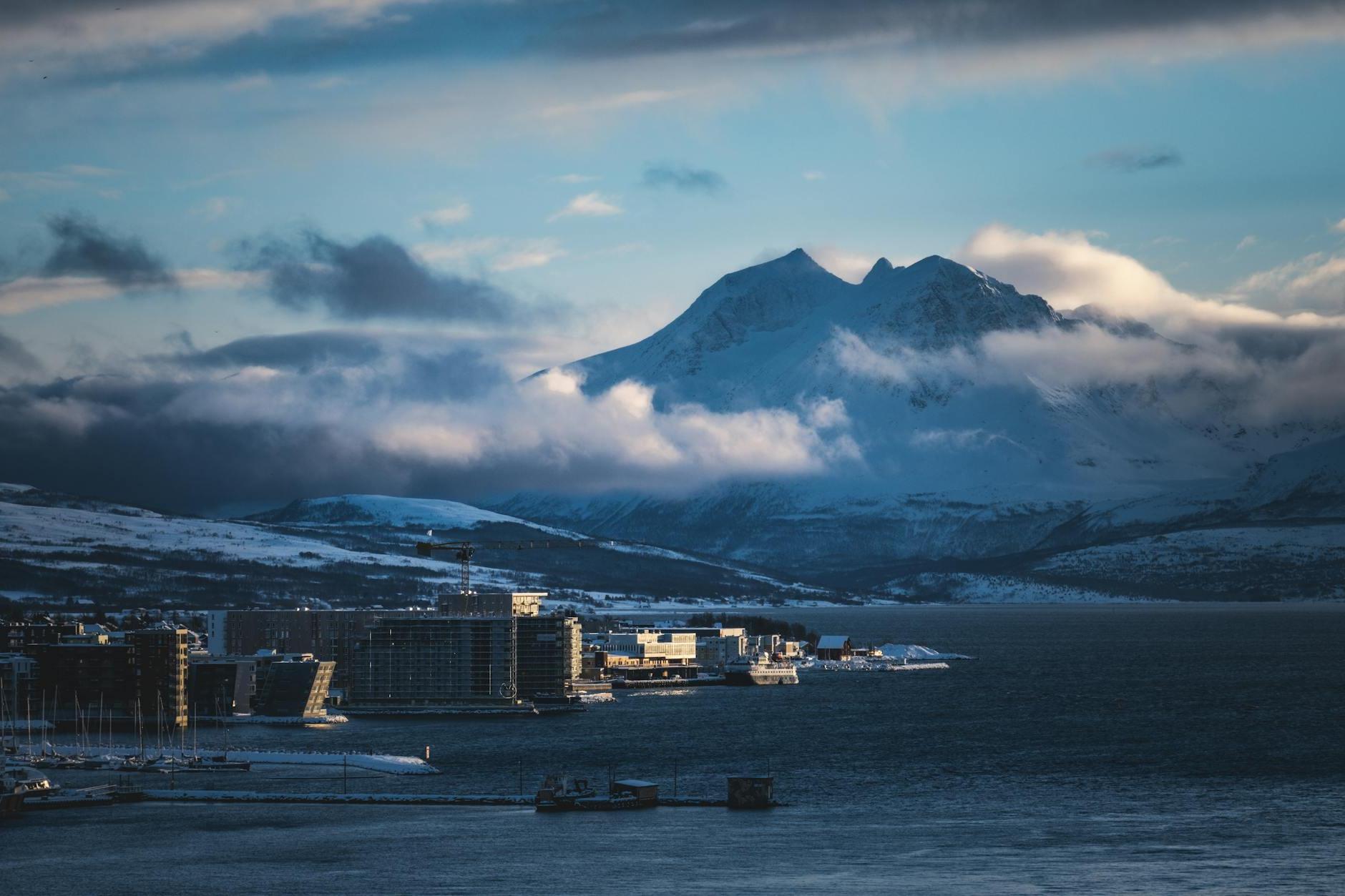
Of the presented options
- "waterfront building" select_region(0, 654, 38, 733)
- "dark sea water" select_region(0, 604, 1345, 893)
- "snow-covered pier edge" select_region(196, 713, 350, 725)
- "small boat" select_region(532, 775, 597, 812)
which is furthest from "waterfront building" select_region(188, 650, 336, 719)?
"small boat" select_region(532, 775, 597, 812)

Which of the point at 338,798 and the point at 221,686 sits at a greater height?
the point at 221,686

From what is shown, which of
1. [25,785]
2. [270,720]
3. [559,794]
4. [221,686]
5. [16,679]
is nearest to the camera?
[559,794]

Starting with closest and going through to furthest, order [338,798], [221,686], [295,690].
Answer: [338,798]
[295,690]
[221,686]

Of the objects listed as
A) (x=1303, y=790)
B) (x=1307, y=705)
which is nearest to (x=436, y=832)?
(x=1303, y=790)

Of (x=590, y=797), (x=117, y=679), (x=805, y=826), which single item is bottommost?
(x=805, y=826)

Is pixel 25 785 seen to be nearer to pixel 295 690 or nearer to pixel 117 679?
pixel 295 690

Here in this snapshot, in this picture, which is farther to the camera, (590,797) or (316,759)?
(316,759)

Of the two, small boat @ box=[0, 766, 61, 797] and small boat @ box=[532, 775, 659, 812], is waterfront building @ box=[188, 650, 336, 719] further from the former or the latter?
small boat @ box=[532, 775, 659, 812]

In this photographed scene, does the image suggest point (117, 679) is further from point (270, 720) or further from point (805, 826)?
point (805, 826)

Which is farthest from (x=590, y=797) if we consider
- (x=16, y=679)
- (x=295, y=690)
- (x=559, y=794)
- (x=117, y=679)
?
(x=117, y=679)

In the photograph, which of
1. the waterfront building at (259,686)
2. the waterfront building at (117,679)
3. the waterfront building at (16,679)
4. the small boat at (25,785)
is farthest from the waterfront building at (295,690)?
the small boat at (25,785)

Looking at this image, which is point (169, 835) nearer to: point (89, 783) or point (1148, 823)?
point (89, 783)
